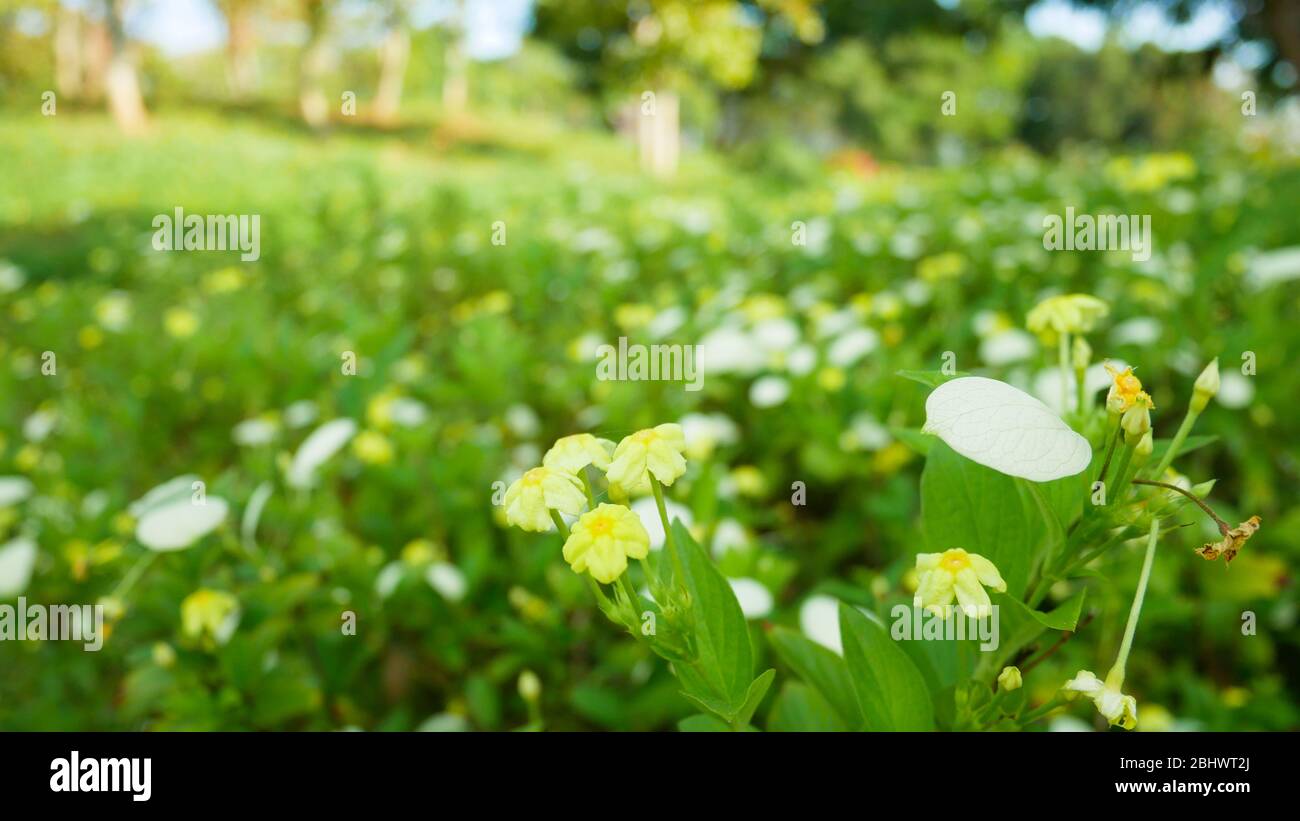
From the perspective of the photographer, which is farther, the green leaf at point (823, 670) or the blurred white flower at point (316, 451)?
the blurred white flower at point (316, 451)

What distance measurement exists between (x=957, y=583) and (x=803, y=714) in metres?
0.29

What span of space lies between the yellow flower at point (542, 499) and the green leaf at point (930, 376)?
245mm

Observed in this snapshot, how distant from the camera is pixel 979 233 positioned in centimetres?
341

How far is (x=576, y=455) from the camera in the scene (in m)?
0.63

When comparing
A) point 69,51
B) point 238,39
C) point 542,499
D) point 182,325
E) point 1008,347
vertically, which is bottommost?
point 542,499

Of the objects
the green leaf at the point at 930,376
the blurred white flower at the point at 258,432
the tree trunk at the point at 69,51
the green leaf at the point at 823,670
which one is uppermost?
the tree trunk at the point at 69,51

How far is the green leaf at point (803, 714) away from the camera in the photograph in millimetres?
782

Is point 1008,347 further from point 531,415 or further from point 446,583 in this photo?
point 446,583

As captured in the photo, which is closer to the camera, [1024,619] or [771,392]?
[1024,619]

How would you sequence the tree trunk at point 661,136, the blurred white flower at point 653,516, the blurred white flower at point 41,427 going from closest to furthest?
the blurred white flower at point 653,516 → the blurred white flower at point 41,427 → the tree trunk at point 661,136

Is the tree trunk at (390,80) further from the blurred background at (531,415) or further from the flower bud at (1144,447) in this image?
the flower bud at (1144,447)

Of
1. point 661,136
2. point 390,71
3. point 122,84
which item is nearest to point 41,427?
point 661,136

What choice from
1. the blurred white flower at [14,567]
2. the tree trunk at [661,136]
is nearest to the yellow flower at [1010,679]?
the blurred white flower at [14,567]
